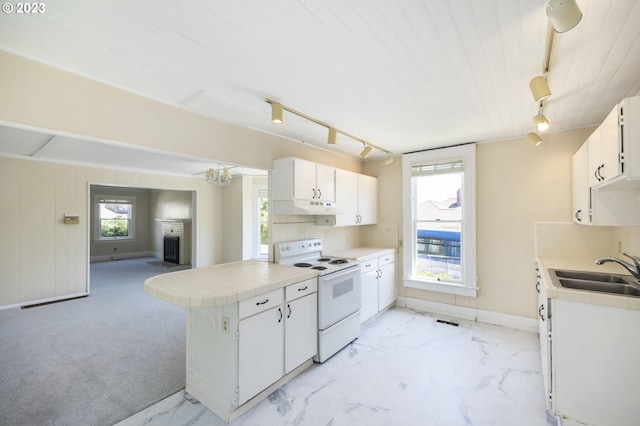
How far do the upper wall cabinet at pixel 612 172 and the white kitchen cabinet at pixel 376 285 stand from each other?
2.22 metres

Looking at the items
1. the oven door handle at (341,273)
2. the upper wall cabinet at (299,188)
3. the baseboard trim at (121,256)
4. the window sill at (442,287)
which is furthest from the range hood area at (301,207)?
the baseboard trim at (121,256)

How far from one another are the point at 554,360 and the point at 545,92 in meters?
1.82

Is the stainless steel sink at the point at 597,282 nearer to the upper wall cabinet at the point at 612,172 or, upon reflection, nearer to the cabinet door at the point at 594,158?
the upper wall cabinet at the point at 612,172

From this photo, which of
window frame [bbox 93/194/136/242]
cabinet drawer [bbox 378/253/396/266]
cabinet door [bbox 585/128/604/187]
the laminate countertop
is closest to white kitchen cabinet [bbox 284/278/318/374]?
the laminate countertop

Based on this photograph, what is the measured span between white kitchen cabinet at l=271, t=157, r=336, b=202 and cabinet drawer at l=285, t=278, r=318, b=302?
934 millimetres

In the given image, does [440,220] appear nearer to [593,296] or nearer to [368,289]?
[368,289]

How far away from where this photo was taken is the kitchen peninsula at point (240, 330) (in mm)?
1984

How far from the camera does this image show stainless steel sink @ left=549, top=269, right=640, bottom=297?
2055 millimetres

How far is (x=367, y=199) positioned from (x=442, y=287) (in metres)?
1.70

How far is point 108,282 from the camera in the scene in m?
5.96

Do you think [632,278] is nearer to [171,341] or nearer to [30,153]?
[171,341]

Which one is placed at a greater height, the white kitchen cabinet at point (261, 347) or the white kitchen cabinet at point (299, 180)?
the white kitchen cabinet at point (299, 180)

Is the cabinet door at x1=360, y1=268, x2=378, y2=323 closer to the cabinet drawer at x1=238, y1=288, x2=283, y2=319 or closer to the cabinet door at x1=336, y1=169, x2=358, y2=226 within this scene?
the cabinet door at x1=336, y1=169, x2=358, y2=226

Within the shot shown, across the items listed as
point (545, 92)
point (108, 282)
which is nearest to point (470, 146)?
point (545, 92)
